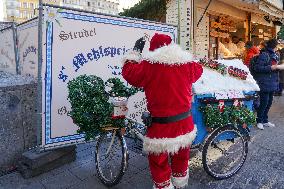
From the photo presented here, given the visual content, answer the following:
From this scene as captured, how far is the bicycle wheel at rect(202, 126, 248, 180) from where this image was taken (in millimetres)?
4102

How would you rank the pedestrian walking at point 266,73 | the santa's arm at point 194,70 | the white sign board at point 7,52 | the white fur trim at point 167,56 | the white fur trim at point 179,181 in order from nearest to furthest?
the white fur trim at point 167,56 < the santa's arm at point 194,70 < the white fur trim at point 179,181 < the white sign board at point 7,52 < the pedestrian walking at point 266,73

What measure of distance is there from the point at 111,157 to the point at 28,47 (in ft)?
8.77

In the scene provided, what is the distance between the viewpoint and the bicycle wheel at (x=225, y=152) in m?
4.10

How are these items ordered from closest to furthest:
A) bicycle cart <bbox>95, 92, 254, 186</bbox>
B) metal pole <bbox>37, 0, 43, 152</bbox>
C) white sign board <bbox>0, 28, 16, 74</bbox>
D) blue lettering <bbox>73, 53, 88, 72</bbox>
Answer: bicycle cart <bbox>95, 92, 254, 186</bbox>
metal pole <bbox>37, 0, 43, 152</bbox>
blue lettering <bbox>73, 53, 88, 72</bbox>
white sign board <bbox>0, 28, 16, 74</bbox>

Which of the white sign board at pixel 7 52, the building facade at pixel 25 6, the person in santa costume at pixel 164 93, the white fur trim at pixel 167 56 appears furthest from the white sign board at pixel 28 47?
the building facade at pixel 25 6

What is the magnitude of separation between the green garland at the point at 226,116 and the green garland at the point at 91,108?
1.15m

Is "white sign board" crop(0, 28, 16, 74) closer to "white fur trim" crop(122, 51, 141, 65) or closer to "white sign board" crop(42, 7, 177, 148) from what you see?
"white sign board" crop(42, 7, 177, 148)

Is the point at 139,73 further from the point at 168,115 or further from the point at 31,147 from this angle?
Result: the point at 31,147

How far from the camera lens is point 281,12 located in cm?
1366

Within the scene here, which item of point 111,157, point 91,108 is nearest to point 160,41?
point 91,108

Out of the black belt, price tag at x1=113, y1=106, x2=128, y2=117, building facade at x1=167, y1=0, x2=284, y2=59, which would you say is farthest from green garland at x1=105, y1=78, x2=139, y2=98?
building facade at x1=167, y1=0, x2=284, y2=59

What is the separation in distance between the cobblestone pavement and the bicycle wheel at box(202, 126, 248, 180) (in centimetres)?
13

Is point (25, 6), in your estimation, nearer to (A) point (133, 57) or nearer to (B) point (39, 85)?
(B) point (39, 85)

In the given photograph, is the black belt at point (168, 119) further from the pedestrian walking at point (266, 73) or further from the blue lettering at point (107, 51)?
the pedestrian walking at point (266, 73)
